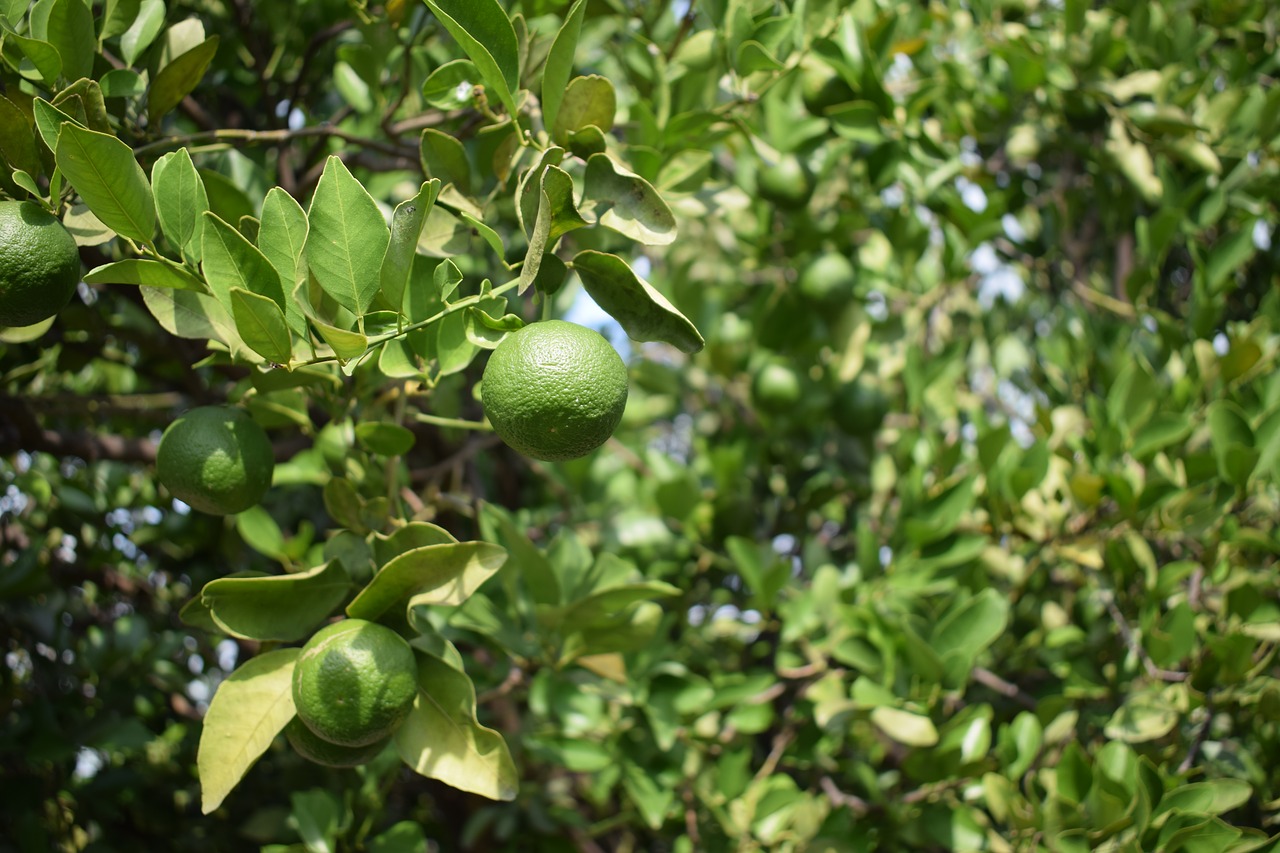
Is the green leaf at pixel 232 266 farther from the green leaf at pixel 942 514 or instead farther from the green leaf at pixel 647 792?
the green leaf at pixel 942 514

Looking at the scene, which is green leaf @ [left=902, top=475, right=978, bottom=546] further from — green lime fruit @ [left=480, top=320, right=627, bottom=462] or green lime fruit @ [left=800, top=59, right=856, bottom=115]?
green lime fruit @ [left=480, top=320, right=627, bottom=462]

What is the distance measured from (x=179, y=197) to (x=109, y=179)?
0.08m

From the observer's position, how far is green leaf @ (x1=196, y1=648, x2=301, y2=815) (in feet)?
3.57

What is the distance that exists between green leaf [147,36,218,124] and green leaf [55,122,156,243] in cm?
33

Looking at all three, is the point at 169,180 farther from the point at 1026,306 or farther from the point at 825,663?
the point at 1026,306

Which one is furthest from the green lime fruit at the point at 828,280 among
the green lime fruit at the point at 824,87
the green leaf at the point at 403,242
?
the green leaf at the point at 403,242

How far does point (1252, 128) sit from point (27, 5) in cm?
247

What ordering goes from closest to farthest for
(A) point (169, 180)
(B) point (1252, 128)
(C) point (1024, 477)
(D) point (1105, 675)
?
(A) point (169, 180), (C) point (1024, 477), (D) point (1105, 675), (B) point (1252, 128)

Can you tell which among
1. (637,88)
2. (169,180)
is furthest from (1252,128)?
(169,180)

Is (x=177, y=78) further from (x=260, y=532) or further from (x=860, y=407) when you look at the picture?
(x=860, y=407)

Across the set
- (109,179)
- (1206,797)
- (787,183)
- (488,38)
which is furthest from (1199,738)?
(109,179)

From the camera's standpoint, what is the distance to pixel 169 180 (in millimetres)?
1094

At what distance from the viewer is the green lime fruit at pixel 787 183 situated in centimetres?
211

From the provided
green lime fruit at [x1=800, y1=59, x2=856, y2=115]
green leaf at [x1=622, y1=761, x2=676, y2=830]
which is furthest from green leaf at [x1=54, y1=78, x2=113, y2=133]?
green leaf at [x1=622, y1=761, x2=676, y2=830]
